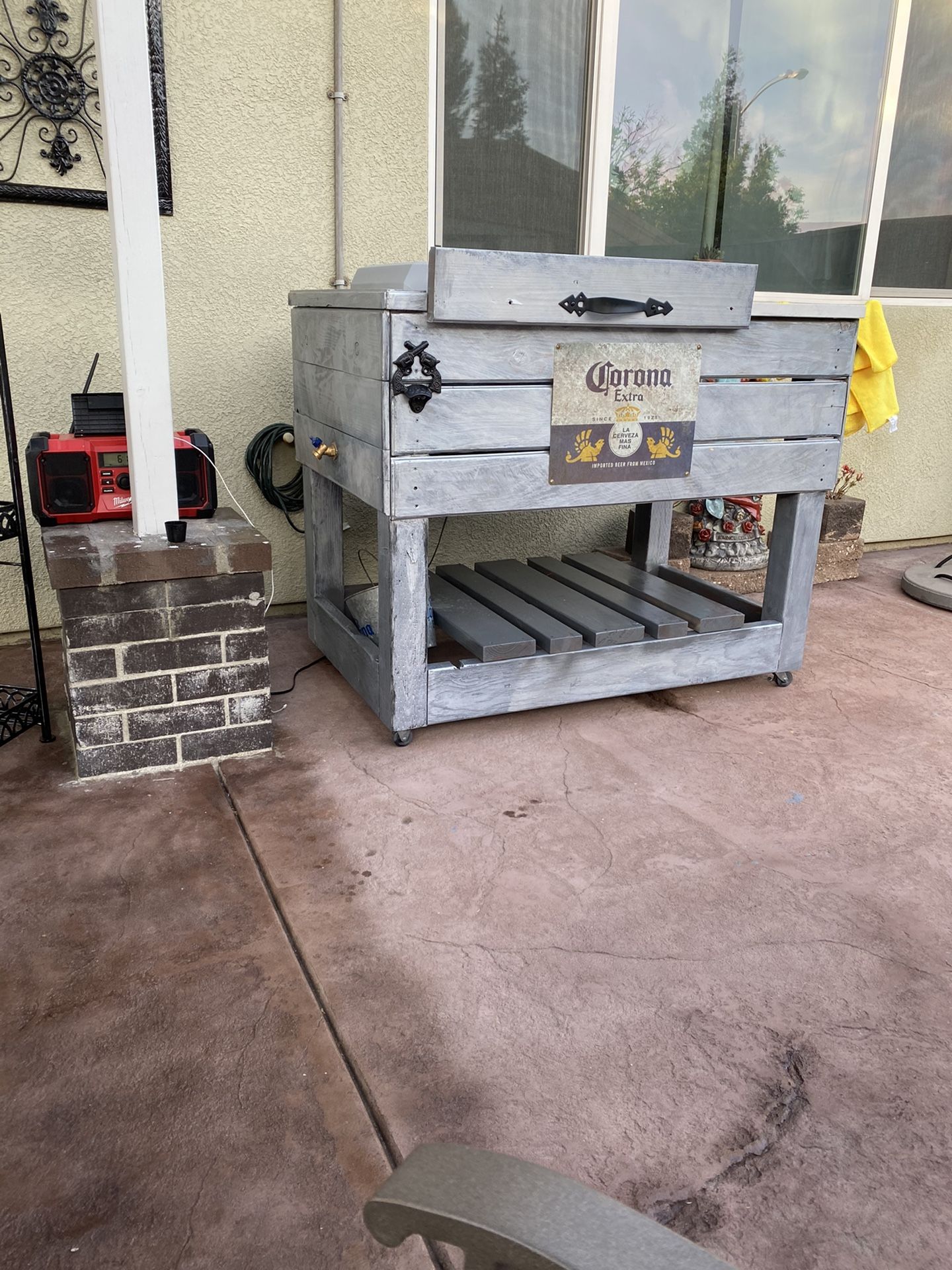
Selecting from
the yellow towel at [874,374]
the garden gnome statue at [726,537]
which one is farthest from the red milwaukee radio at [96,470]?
the yellow towel at [874,374]

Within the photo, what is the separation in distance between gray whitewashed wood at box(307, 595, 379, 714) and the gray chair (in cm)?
190

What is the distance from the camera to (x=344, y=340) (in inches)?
93.2

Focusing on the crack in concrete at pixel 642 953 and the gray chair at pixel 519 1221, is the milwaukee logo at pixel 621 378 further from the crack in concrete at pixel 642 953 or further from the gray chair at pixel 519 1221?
the gray chair at pixel 519 1221

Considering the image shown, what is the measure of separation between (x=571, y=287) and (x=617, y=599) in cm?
104

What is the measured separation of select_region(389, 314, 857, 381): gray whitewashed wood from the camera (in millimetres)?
2154

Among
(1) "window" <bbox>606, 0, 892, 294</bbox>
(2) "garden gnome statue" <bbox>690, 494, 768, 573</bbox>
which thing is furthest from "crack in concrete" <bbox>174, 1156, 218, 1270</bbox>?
(1) "window" <bbox>606, 0, 892, 294</bbox>

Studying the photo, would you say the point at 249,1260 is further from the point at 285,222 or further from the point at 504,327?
the point at 285,222

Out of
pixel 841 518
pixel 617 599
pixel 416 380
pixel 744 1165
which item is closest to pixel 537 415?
pixel 416 380

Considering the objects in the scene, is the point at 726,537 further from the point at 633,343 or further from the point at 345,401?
the point at 345,401

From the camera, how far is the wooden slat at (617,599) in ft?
8.74

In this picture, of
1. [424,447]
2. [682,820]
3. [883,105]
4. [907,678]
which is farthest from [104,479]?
[883,105]

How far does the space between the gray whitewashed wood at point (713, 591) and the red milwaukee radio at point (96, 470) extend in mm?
1605

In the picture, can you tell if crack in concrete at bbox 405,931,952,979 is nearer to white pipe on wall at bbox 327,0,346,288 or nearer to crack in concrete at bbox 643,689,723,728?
crack in concrete at bbox 643,689,723,728

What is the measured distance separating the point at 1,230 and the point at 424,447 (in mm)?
1526
